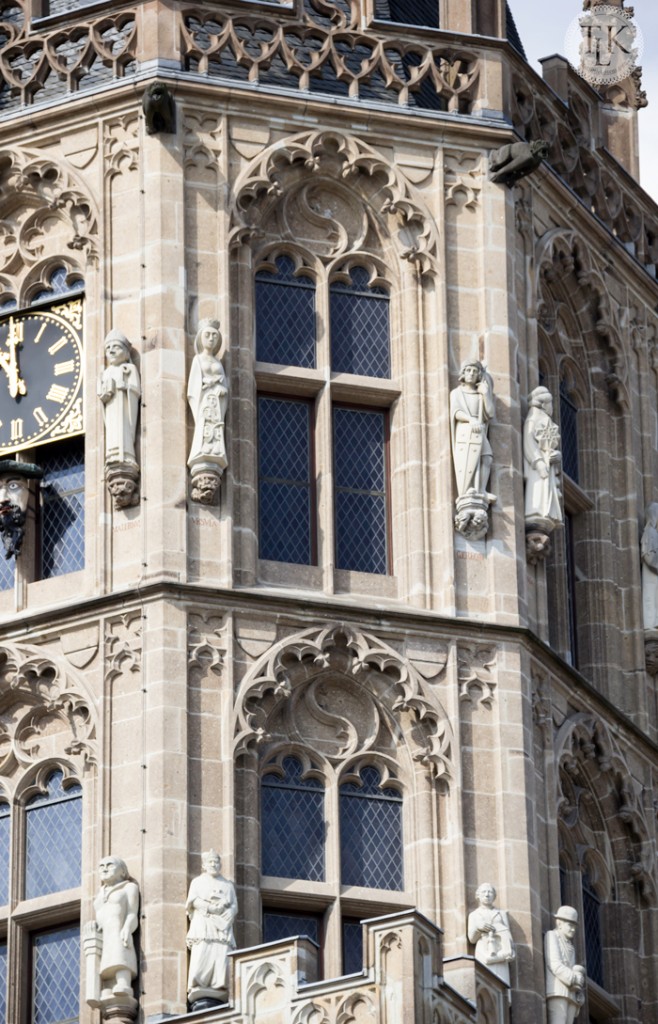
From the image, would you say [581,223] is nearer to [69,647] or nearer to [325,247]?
[325,247]

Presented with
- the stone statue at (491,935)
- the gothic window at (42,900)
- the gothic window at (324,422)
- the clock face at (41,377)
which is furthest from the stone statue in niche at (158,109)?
the stone statue at (491,935)

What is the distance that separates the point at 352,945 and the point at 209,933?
176cm

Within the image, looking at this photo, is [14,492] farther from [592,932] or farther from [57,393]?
[592,932]

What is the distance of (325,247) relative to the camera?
139ft

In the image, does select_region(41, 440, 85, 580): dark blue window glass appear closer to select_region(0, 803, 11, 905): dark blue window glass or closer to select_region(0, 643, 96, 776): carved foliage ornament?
select_region(0, 643, 96, 776): carved foliage ornament

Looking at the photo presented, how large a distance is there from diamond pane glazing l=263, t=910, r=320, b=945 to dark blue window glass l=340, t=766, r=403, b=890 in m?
0.45

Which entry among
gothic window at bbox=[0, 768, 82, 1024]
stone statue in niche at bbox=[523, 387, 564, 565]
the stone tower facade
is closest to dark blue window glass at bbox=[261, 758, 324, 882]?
the stone tower facade

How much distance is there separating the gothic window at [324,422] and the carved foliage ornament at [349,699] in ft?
3.03

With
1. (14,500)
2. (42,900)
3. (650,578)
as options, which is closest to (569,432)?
(650,578)

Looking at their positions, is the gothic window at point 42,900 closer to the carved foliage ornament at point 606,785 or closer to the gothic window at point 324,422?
→ the gothic window at point 324,422

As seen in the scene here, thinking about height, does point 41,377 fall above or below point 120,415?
above

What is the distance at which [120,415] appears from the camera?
4088 centimetres

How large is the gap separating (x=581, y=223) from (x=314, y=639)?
596 cm

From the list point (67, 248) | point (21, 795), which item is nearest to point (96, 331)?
point (67, 248)
